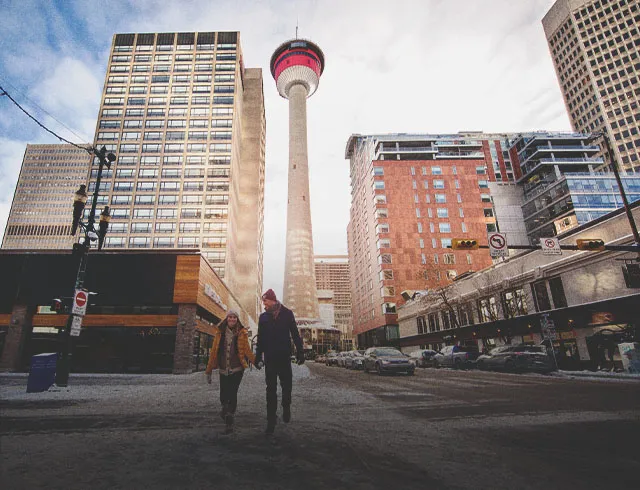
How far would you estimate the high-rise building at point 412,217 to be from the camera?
66.7 meters

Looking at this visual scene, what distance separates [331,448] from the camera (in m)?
3.79

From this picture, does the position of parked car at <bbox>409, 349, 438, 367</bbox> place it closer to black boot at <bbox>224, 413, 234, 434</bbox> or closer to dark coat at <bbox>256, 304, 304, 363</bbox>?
dark coat at <bbox>256, 304, 304, 363</bbox>

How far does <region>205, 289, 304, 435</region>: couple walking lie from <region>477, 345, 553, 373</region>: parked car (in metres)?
18.5

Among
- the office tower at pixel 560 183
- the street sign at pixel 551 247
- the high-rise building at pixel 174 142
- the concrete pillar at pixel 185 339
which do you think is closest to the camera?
the street sign at pixel 551 247

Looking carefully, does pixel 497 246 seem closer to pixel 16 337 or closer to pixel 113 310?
pixel 113 310

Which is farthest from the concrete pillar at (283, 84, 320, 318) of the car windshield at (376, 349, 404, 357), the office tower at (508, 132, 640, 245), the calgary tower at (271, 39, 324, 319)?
the car windshield at (376, 349, 404, 357)

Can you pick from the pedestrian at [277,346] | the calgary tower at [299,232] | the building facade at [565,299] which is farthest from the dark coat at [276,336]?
the calgary tower at [299,232]

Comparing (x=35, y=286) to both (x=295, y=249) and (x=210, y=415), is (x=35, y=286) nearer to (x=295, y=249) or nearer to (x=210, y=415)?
(x=210, y=415)

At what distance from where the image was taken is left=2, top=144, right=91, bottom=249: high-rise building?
5094 inches

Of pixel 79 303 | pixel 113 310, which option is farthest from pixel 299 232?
pixel 79 303

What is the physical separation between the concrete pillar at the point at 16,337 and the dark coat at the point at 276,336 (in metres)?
25.2

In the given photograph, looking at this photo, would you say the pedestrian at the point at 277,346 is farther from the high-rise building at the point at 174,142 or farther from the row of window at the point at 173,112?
the row of window at the point at 173,112

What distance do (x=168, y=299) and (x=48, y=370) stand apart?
12191 mm

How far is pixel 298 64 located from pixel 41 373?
107534mm
